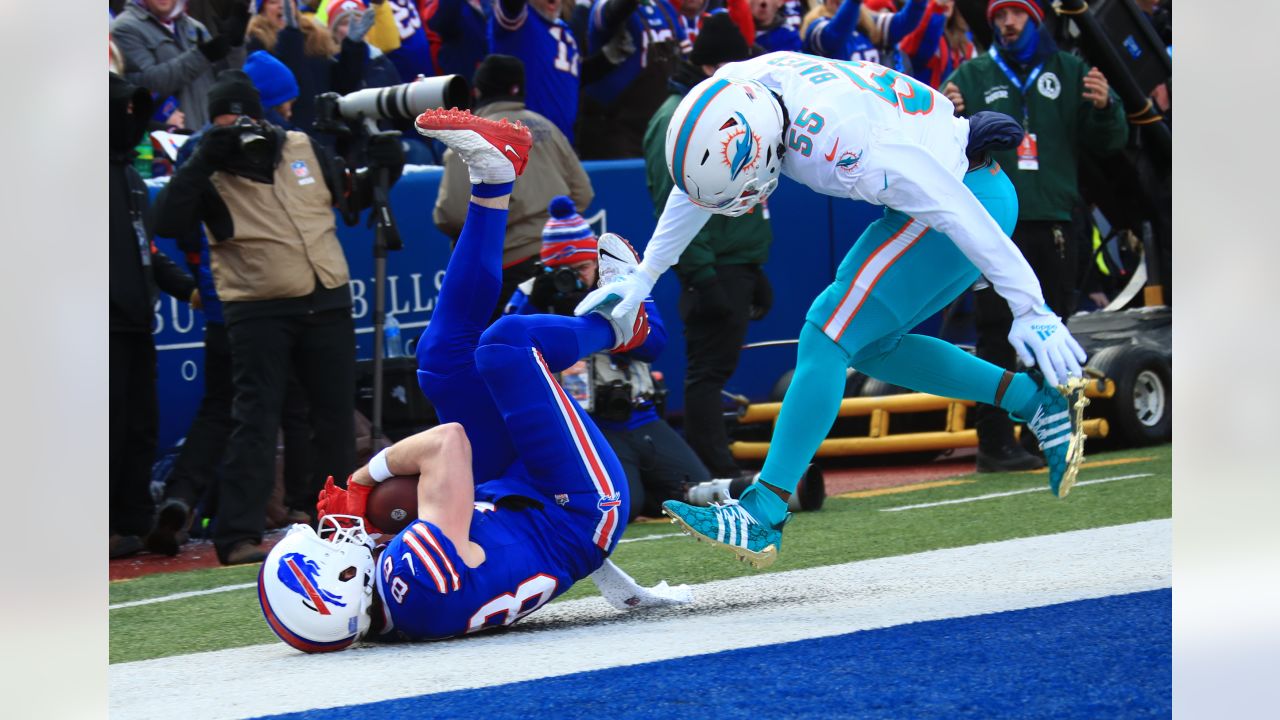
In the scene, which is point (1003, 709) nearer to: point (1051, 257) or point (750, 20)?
point (1051, 257)

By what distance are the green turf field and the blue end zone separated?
1.37 meters

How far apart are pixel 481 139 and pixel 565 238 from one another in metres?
1.80

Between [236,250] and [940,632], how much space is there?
11.6ft

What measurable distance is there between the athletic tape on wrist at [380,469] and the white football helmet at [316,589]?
21 centimetres

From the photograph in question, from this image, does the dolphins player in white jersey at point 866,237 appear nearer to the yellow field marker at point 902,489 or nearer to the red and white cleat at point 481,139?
the red and white cleat at point 481,139

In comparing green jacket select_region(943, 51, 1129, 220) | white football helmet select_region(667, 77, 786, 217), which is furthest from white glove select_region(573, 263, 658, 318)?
green jacket select_region(943, 51, 1129, 220)

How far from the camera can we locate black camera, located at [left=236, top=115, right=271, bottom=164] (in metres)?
5.99

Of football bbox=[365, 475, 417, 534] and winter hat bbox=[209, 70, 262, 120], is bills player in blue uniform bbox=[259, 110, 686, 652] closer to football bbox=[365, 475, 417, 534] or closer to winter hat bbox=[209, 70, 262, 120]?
football bbox=[365, 475, 417, 534]

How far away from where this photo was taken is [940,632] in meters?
3.70

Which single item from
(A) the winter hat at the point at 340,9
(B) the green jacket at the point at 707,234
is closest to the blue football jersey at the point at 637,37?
(B) the green jacket at the point at 707,234

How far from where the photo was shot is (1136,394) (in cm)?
821

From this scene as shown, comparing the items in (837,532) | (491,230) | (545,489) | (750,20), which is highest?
(750,20)

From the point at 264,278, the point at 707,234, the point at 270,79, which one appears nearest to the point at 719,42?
the point at 707,234
